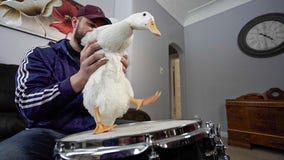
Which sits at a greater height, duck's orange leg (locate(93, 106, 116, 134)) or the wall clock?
the wall clock

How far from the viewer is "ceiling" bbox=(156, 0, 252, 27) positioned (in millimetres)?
2488

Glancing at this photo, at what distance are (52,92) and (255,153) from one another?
2.06 meters

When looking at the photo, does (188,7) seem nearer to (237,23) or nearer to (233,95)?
(237,23)

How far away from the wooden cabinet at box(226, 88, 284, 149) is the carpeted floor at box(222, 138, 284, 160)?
0.28ft

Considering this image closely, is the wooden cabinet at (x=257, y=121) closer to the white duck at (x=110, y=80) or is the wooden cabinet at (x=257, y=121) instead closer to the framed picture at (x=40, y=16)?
the white duck at (x=110, y=80)

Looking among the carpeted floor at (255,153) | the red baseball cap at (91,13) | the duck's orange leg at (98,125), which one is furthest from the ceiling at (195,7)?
the duck's orange leg at (98,125)

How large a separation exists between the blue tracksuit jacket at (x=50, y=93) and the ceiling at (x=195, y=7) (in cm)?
209

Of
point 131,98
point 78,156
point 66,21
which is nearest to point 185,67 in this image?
point 66,21

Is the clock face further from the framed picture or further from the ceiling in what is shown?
the framed picture

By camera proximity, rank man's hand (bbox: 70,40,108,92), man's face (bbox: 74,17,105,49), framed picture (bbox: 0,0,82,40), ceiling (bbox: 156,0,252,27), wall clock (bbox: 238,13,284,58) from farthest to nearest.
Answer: ceiling (bbox: 156,0,252,27)
wall clock (bbox: 238,13,284,58)
framed picture (bbox: 0,0,82,40)
man's face (bbox: 74,17,105,49)
man's hand (bbox: 70,40,108,92)

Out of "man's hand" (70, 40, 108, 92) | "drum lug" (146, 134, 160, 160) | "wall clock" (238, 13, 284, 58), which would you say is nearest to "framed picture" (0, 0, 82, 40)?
"man's hand" (70, 40, 108, 92)

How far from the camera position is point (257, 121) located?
172 centimetres

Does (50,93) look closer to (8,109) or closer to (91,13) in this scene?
(91,13)

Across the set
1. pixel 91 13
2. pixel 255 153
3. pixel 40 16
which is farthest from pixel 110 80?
pixel 255 153
